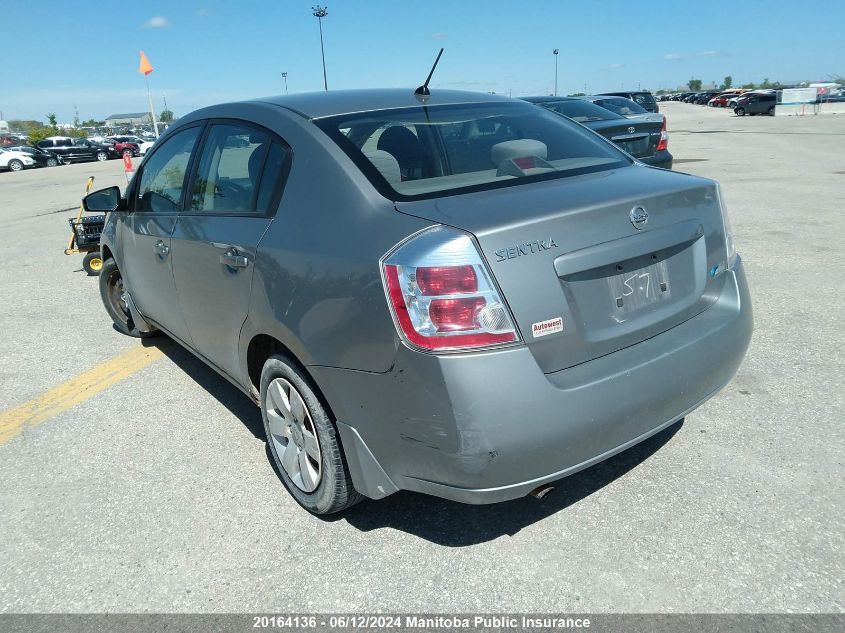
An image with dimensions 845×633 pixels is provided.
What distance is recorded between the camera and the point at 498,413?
2.07m

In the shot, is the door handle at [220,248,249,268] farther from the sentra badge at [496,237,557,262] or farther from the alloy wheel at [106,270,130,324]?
the alloy wheel at [106,270,130,324]

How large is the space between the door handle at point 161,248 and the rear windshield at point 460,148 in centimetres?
130

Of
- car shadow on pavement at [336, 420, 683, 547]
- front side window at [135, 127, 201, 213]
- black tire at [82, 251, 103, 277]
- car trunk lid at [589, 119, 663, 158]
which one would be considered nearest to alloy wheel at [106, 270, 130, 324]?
front side window at [135, 127, 201, 213]

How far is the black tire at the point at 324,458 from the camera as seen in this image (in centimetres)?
256

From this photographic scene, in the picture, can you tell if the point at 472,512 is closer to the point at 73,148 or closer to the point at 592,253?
the point at 592,253

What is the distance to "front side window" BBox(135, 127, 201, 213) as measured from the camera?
3.65 metres

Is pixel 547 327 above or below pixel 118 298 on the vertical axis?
above

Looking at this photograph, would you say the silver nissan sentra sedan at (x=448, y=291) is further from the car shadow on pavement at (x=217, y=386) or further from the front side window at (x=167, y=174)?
the car shadow on pavement at (x=217, y=386)

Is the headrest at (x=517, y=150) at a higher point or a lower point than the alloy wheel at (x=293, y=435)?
higher

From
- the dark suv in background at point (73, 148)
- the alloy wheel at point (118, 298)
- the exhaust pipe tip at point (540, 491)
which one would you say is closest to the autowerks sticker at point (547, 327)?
the exhaust pipe tip at point (540, 491)

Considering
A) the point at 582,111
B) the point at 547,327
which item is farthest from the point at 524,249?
the point at 582,111

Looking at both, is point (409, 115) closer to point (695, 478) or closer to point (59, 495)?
point (695, 478)

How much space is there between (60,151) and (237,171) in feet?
145

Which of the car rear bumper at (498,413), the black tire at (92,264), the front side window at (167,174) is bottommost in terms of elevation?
the black tire at (92,264)
